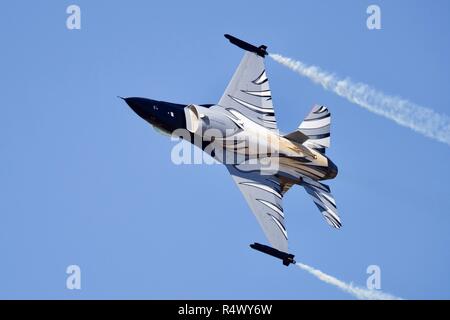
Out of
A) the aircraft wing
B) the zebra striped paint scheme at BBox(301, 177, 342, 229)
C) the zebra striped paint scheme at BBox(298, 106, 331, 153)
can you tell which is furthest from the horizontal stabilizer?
the aircraft wing

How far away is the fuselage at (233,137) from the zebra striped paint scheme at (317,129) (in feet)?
1.63

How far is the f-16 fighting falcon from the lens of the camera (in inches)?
1697

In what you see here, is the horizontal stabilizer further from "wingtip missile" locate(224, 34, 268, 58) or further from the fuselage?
"wingtip missile" locate(224, 34, 268, 58)

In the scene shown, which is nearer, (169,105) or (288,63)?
(169,105)

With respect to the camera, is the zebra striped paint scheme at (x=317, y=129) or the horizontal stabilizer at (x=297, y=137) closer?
the horizontal stabilizer at (x=297, y=137)

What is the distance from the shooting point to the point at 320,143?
4572 centimetres

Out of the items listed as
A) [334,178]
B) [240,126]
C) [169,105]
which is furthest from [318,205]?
[169,105]

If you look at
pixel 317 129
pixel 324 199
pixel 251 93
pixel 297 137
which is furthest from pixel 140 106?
pixel 324 199

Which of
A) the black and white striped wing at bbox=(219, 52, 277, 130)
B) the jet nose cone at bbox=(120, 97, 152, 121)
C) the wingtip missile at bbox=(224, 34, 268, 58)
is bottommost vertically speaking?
the jet nose cone at bbox=(120, 97, 152, 121)

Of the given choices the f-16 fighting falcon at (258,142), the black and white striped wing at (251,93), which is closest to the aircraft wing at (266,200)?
the f-16 fighting falcon at (258,142)

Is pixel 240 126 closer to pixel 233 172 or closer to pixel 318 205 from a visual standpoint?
pixel 233 172

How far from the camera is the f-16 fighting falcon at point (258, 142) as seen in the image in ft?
141

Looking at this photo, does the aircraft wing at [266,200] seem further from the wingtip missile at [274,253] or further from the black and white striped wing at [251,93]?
the black and white striped wing at [251,93]
